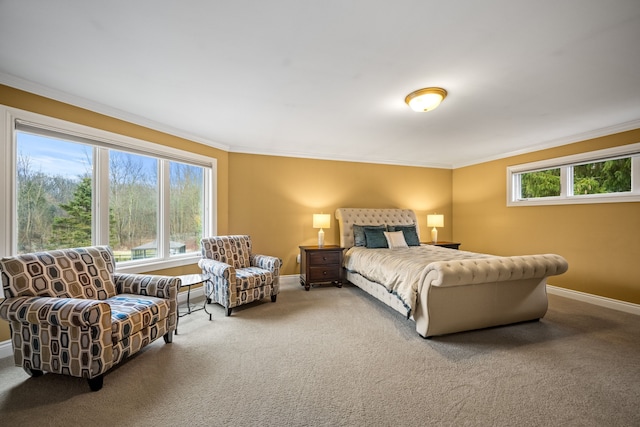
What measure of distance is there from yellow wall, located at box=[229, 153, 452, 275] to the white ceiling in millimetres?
1279

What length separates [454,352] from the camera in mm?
2340

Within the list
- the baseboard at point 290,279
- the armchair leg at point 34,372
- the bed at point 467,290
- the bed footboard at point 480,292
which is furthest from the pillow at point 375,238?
the armchair leg at point 34,372

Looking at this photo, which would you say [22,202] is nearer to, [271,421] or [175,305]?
[175,305]

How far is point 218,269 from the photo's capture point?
10.4 ft

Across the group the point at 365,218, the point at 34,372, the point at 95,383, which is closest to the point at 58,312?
the point at 95,383

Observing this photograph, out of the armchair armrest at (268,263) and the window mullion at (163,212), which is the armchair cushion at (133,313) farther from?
the armchair armrest at (268,263)

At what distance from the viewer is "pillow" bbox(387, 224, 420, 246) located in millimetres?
4621

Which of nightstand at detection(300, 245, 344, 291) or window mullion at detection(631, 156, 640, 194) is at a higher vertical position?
window mullion at detection(631, 156, 640, 194)

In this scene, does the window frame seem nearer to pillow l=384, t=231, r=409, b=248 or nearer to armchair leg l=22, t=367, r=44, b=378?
pillow l=384, t=231, r=409, b=248

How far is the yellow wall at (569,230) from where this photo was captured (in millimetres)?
3352

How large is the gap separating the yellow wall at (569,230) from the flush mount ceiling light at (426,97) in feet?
9.71

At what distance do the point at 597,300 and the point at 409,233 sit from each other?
8.63 ft

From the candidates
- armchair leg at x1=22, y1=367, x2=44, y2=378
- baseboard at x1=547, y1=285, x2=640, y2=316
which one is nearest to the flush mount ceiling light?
baseboard at x1=547, y1=285, x2=640, y2=316

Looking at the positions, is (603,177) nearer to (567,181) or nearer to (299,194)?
(567,181)
